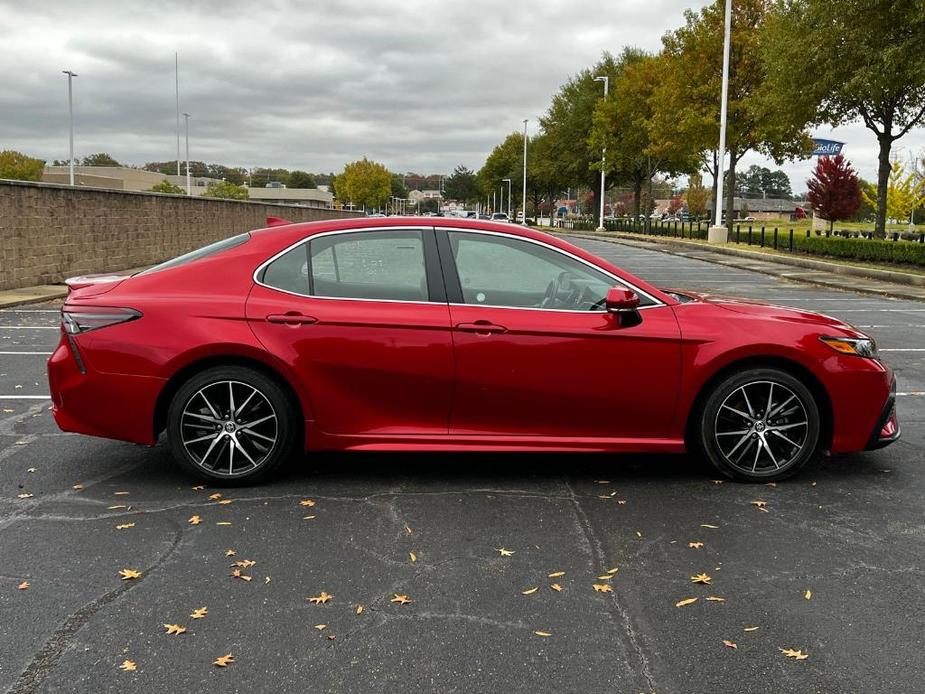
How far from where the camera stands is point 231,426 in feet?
16.5

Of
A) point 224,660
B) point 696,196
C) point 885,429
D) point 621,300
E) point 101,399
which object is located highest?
point 696,196

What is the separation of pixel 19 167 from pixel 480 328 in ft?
389

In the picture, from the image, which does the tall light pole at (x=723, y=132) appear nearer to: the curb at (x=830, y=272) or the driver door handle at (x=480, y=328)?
the curb at (x=830, y=272)

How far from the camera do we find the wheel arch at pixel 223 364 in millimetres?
4977

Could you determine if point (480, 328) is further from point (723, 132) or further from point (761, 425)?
point (723, 132)

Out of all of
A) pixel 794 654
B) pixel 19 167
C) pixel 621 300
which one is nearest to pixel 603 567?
pixel 794 654

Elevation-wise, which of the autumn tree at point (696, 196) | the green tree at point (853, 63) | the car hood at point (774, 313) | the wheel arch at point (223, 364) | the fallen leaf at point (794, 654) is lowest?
the fallen leaf at point (794, 654)

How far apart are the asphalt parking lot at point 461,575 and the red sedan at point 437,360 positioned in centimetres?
32

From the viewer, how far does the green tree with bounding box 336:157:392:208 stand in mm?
133500

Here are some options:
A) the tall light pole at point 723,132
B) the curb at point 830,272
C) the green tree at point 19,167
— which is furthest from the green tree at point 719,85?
the green tree at point 19,167

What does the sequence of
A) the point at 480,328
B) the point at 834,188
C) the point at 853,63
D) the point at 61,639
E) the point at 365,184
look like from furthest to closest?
1. the point at 365,184
2. the point at 834,188
3. the point at 853,63
4. the point at 480,328
5. the point at 61,639

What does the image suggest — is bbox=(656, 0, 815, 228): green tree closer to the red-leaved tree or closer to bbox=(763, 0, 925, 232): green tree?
bbox=(763, 0, 925, 232): green tree

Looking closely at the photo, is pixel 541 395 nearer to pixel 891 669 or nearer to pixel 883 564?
pixel 883 564

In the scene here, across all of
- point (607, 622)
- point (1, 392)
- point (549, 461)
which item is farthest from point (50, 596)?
point (1, 392)
